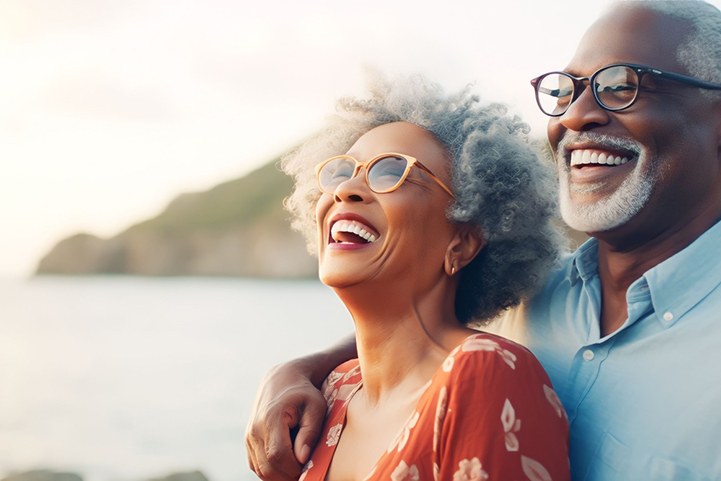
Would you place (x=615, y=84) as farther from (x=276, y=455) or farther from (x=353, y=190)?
(x=276, y=455)

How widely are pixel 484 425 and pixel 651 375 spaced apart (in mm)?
524

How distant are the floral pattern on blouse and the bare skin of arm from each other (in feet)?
1.50

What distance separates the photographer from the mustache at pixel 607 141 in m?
2.36

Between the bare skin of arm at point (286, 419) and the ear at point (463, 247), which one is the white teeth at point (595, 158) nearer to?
the ear at point (463, 247)

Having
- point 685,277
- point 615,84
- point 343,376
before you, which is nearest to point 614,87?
point 615,84

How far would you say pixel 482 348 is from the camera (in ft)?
6.48

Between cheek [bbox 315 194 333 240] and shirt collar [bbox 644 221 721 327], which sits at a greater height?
cheek [bbox 315 194 333 240]

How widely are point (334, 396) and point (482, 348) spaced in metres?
0.74

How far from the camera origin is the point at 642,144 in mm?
2350

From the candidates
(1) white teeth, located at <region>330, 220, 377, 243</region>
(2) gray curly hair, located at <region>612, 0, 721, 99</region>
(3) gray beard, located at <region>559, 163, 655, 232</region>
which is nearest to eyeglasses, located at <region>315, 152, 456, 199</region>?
(1) white teeth, located at <region>330, 220, 377, 243</region>

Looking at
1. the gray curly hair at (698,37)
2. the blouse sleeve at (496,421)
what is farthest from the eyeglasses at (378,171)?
the gray curly hair at (698,37)

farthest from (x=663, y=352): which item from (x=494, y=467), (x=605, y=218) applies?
(x=494, y=467)

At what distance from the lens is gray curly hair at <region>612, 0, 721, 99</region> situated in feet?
7.80

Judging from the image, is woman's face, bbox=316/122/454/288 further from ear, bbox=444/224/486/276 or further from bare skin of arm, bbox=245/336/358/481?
bare skin of arm, bbox=245/336/358/481
